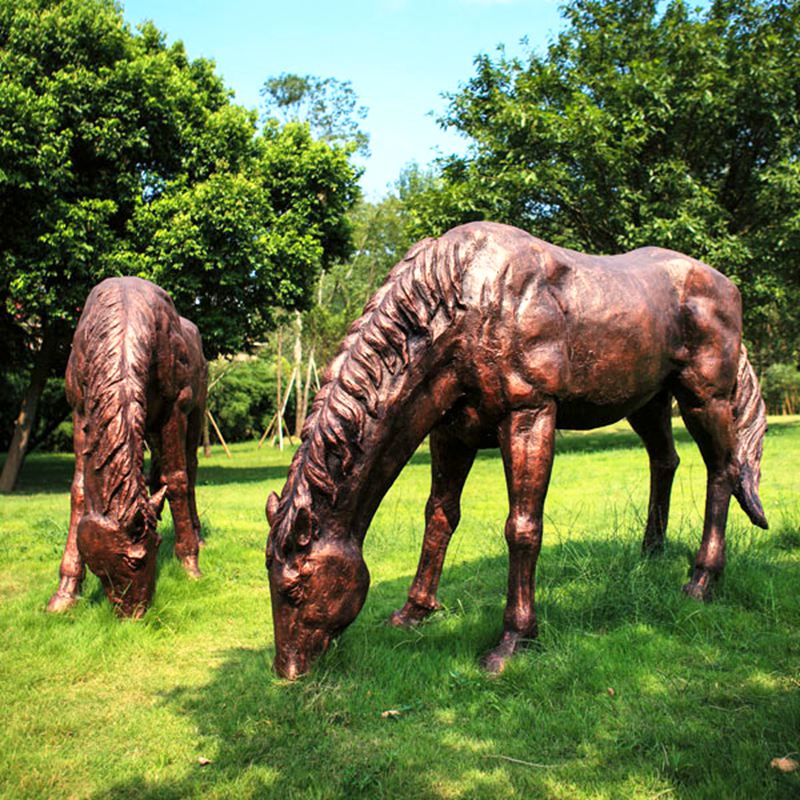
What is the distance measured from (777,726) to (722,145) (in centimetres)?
1960

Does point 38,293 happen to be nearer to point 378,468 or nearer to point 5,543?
point 5,543

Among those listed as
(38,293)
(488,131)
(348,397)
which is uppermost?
(488,131)

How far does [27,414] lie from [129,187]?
5709mm

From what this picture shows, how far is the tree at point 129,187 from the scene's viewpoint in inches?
610

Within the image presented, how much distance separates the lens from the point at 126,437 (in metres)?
5.88

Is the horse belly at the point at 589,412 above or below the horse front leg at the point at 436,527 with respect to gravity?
above

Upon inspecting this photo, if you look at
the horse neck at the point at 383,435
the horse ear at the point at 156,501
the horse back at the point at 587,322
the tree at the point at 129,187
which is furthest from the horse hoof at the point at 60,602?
the tree at the point at 129,187

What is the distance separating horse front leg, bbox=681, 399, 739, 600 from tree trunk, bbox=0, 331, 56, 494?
15.3m

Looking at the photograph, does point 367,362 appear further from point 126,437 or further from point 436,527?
point 126,437

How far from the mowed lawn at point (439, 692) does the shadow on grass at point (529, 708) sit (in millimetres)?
13

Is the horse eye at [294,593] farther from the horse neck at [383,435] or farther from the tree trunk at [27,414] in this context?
the tree trunk at [27,414]

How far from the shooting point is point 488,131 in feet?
68.7

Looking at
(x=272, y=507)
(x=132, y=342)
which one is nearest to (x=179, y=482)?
(x=132, y=342)

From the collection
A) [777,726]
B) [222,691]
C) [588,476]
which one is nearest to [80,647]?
[222,691]
